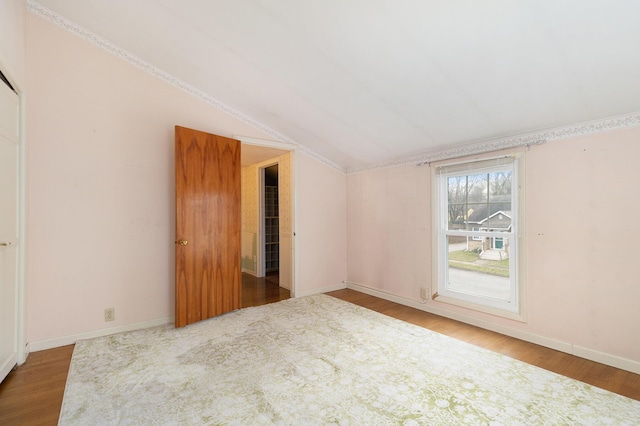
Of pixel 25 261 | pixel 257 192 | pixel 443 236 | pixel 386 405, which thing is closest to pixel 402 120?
pixel 443 236

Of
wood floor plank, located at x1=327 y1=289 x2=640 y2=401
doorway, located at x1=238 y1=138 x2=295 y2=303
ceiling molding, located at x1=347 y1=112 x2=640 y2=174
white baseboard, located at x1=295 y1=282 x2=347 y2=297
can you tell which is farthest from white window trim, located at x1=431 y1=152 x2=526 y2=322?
doorway, located at x1=238 y1=138 x2=295 y2=303

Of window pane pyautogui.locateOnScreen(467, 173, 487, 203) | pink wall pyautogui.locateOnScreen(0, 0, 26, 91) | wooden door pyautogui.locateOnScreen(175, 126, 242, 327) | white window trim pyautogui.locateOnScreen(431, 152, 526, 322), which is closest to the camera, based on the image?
pink wall pyautogui.locateOnScreen(0, 0, 26, 91)

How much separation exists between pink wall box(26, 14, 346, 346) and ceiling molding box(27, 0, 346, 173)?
0.22ft

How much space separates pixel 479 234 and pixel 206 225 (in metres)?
3.18

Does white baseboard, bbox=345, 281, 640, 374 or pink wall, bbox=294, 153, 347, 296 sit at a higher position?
pink wall, bbox=294, 153, 347, 296

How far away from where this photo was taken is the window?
3053mm

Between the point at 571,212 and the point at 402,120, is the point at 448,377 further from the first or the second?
the point at 402,120

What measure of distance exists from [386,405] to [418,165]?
115 inches

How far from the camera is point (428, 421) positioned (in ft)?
5.61

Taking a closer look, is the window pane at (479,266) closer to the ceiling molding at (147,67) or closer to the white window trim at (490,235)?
the white window trim at (490,235)

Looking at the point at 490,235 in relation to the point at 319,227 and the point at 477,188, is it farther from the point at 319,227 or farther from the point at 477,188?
the point at 319,227

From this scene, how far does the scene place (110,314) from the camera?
3008mm

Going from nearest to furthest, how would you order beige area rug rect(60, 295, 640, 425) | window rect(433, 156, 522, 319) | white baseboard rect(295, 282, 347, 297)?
beige area rug rect(60, 295, 640, 425)
window rect(433, 156, 522, 319)
white baseboard rect(295, 282, 347, 297)

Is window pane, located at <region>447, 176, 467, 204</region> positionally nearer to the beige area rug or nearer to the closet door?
the beige area rug
